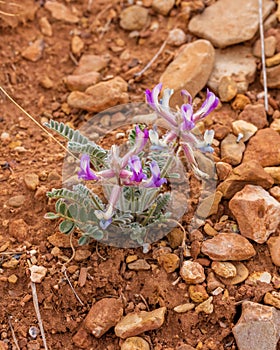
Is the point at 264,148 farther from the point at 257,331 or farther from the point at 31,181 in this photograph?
the point at 31,181

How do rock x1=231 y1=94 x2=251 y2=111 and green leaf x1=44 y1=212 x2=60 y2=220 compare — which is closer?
green leaf x1=44 y1=212 x2=60 y2=220

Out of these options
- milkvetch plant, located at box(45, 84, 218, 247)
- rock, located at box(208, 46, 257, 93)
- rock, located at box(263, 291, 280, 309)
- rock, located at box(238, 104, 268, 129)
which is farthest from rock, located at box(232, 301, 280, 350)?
rock, located at box(208, 46, 257, 93)

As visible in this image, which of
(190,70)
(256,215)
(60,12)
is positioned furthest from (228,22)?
(256,215)

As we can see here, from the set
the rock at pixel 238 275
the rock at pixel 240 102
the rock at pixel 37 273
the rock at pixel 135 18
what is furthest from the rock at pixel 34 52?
the rock at pixel 238 275

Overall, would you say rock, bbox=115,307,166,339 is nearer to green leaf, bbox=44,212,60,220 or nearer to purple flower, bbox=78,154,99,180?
green leaf, bbox=44,212,60,220

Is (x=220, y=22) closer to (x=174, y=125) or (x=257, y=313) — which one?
(x=174, y=125)

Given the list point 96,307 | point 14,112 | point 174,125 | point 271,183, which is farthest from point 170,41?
point 96,307

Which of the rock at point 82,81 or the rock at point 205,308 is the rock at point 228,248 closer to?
the rock at point 205,308
